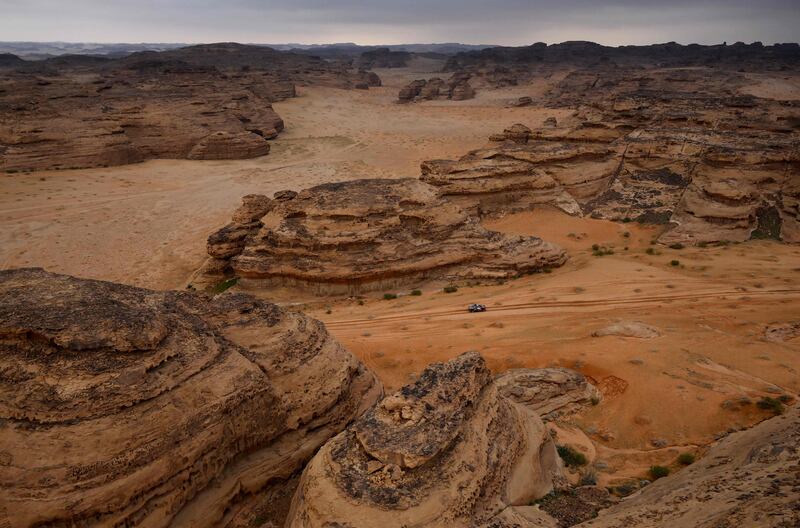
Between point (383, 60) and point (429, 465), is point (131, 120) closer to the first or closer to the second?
point (429, 465)

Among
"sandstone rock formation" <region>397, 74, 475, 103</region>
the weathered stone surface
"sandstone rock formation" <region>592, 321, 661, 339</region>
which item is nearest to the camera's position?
"sandstone rock formation" <region>592, 321, 661, 339</region>

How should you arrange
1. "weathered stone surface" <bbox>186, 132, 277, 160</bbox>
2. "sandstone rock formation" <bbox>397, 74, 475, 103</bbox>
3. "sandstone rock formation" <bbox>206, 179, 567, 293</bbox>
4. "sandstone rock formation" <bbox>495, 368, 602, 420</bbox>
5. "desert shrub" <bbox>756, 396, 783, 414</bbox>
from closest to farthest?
"desert shrub" <bbox>756, 396, 783, 414</bbox> → "sandstone rock formation" <bbox>495, 368, 602, 420</bbox> → "sandstone rock formation" <bbox>206, 179, 567, 293</bbox> → "weathered stone surface" <bbox>186, 132, 277, 160</bbox> → "sandstone rock formation" <bbox>397, 74, 475, 103</bbox>

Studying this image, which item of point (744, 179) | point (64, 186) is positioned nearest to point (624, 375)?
point (744, 179)

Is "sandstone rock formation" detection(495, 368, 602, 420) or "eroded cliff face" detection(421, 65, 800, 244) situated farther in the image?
"eroded cliff face" detection(421, 65, 800, 244)

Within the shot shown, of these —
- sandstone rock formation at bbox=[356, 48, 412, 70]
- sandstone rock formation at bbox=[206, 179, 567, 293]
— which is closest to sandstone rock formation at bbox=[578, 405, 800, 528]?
sandstone rock formation at bbox=[206, 179, 567, 293]

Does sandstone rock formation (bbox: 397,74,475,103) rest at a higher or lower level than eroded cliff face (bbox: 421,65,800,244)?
higher

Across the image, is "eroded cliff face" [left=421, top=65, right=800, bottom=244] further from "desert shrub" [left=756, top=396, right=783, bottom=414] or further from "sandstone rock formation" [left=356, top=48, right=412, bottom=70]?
"sandstone rock formation" [left=356, top=48, right=412, bottom=70]

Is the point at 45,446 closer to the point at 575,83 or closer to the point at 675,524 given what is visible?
the point at 675,524
